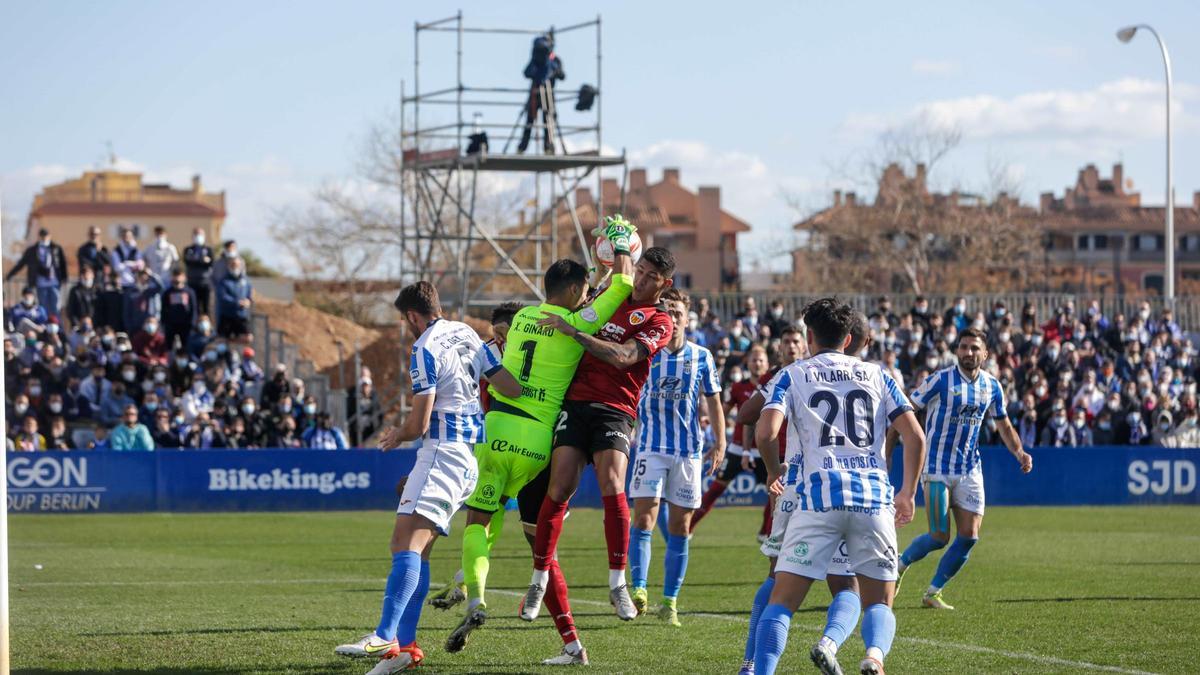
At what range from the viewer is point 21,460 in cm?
2364

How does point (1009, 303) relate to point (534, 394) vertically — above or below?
→ above

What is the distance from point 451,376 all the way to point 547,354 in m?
0.66

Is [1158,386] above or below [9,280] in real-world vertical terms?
below

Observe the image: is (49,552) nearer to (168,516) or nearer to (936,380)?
(168,516)

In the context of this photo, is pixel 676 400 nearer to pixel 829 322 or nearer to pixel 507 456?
pixel 507 456

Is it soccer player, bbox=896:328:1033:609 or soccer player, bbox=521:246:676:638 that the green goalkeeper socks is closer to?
soccer player, bbox=521:246:676:638

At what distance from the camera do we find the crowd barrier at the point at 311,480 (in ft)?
79.0

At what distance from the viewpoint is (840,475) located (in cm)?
730

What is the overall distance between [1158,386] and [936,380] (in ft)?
66.1

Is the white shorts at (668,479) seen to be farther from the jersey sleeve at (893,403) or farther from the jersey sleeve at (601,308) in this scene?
the jersey sleeve at (893,403)

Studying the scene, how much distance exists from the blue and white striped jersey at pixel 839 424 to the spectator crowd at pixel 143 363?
62.4 feet

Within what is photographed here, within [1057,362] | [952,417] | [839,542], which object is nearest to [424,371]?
[839,542]

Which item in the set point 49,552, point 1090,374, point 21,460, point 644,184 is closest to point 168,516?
point 21,460

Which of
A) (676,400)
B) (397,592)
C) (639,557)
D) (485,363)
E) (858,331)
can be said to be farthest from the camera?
(676,400)
